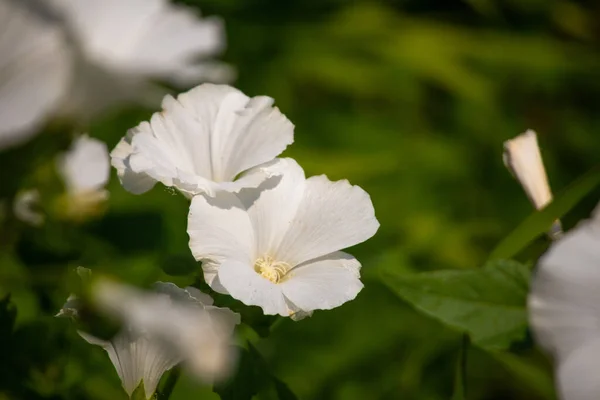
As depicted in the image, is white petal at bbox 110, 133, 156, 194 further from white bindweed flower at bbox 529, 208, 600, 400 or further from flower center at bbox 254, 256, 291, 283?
white bindweed flower at bbox 529, 208, 600, 400

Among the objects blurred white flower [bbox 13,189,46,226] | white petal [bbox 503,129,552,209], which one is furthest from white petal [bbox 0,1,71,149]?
white petal [bbox 503,129,552,209]

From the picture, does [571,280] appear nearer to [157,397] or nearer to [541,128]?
[157,397]

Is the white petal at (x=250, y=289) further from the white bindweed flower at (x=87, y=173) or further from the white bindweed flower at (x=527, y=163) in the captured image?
the white bindweed flower at (x=527, y=163)

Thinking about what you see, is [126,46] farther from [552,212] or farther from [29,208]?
[552,212]

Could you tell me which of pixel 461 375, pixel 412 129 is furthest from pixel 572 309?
pixel 412 129

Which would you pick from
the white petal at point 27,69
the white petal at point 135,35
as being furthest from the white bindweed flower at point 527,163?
the white petal at point 27,69

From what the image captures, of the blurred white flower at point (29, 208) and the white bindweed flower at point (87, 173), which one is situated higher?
the blurred white flower at point (29, 208)

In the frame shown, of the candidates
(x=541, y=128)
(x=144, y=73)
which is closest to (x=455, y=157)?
(x=541, y=128)
